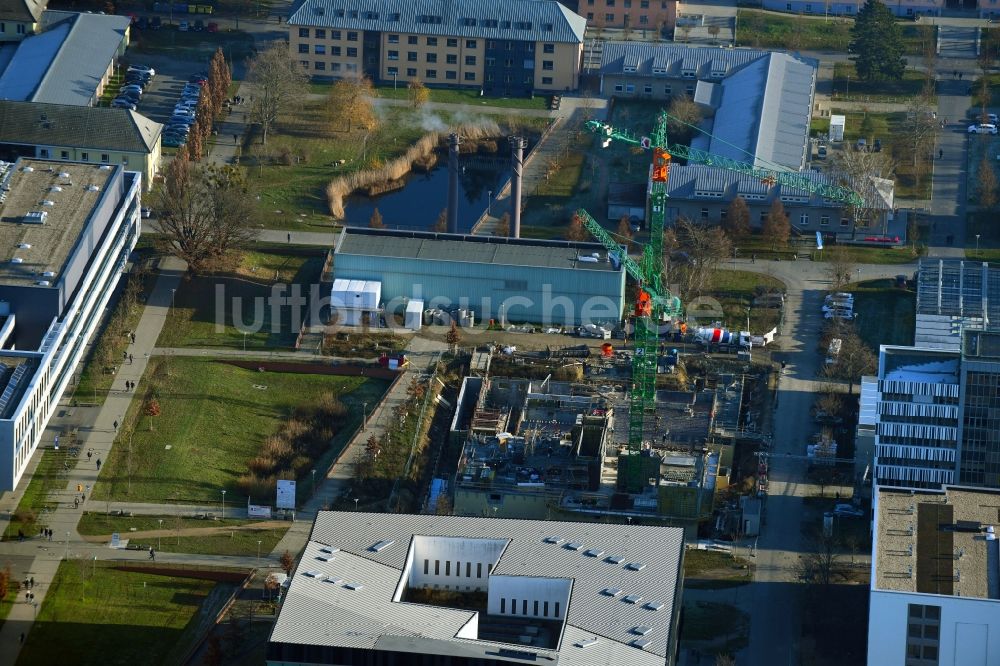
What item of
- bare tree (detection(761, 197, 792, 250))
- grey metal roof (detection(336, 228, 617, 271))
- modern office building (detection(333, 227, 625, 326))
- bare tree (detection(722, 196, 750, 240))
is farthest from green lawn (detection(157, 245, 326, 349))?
bare tree (detection(761, 197, 792, 250))

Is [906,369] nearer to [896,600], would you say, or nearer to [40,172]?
[896,600]

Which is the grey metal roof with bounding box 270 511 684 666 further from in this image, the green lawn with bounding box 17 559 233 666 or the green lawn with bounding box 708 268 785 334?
the green lawn with bounding box 708 268 785 334

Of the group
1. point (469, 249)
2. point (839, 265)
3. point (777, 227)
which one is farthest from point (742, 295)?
point (469, 249)

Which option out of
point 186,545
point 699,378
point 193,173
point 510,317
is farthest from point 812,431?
point 193,173

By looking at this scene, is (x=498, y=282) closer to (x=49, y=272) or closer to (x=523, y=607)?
(x=49, y=272)

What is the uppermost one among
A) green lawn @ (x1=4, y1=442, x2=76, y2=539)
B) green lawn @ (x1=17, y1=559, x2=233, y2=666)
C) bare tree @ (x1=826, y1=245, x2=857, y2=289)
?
bare tree @ (x1=826, y1=245, x2=857, y2=289)
